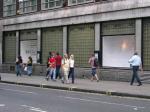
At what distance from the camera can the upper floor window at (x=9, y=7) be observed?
37875 mm

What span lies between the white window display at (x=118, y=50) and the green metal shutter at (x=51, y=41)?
15.6 feet

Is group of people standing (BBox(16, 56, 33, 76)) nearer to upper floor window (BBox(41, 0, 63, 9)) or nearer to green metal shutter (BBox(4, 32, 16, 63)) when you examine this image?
green metal shutter (BBox(4, 32, 16, 63))

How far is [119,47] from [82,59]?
3376 millimetres

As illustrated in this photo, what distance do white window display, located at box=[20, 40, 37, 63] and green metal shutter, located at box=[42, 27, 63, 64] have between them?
162 cm

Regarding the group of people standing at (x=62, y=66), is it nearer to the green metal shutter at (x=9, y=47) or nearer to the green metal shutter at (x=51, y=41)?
the green metal shutter at (x=51, y=41)

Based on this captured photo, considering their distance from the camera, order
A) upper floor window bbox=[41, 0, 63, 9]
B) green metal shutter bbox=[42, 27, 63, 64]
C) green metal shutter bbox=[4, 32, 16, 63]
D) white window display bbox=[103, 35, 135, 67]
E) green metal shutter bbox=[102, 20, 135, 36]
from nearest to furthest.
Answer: green metal shutter bbox=[102, 20, 135, 36] → white window display bbox=[103, 35, 135, 67] → green metal shutter bbox=[42, 27, 63, 64] → upper floor window bbox=[41, 0, 63, 9] → green metal shutter bbox=[4, 32, 16, 63]

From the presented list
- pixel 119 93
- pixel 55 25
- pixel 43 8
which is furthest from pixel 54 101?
pixel 43 8

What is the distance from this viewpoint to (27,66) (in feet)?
110

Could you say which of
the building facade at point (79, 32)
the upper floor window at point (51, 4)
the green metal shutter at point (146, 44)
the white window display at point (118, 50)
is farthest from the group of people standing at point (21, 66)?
the green metal shutter at point (146, 44)

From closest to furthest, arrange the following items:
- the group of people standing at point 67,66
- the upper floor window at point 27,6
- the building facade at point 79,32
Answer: the group of people standing at point 67,66 < the building facade at point 79,32 < the upper floor window at point 27,6

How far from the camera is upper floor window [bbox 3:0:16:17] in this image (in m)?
37.9

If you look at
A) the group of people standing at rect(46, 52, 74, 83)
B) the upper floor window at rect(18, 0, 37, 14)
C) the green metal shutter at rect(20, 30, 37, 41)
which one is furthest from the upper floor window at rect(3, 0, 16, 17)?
the group of people standing at rect(46, 52, 74, 83)

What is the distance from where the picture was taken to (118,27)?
2691 cm

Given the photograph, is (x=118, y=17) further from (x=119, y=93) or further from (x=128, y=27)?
(x=119, y=93)
